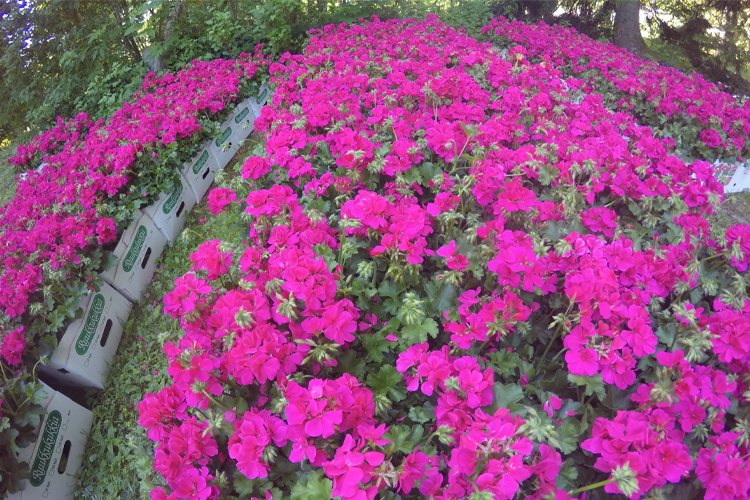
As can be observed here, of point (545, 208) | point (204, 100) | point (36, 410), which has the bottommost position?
point (36, 410)

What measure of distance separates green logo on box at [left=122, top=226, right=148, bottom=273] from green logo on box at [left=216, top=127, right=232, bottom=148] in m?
1.55

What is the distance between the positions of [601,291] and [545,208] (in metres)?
0.49

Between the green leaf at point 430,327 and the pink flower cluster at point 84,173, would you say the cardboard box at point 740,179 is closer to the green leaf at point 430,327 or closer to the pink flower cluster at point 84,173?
the green leaf at point 430,327

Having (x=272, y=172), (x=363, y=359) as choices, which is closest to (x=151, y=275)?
(x=272, y=172)

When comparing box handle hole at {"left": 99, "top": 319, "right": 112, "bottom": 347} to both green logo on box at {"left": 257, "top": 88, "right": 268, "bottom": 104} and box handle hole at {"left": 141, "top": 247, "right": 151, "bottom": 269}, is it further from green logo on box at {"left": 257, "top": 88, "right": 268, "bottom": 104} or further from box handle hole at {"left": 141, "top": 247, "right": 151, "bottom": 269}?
green logo on box at {"left": 257, "top": 88, "right": 268, "bottom": 104}

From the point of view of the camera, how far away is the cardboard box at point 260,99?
17.9 ft

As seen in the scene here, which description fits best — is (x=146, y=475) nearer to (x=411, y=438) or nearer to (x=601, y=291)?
(x=411, y=438)

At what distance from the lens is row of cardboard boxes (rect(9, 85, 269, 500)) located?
2.29 metres

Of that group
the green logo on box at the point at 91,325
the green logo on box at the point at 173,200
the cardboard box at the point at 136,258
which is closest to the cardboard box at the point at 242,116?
the green logo on box at the point at 173,200

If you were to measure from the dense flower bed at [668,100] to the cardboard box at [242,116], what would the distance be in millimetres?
3635

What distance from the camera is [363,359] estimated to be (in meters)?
1.50

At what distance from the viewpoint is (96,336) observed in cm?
286

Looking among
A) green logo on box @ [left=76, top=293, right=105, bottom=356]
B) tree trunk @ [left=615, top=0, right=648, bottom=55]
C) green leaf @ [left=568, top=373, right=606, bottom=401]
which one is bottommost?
green logo on box @ [left=76, top=293, right=105, bottom=356]

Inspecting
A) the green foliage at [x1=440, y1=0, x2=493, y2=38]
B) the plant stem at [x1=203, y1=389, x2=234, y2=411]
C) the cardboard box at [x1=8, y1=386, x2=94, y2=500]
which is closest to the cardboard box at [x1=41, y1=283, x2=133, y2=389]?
the cardboard box at [x1=8, y1=386, x2=94, y2=500]
